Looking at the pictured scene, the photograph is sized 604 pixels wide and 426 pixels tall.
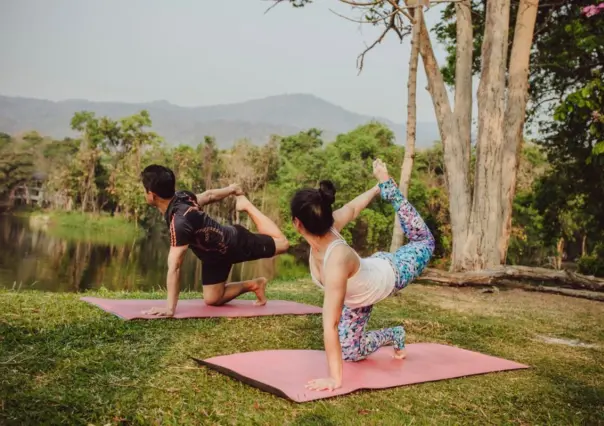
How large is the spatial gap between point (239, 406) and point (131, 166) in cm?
4860

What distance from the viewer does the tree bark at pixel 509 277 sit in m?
9.66

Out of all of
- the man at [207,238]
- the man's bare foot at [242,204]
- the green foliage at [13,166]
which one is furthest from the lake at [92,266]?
the green foliage at [13,166]

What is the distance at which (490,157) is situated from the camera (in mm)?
10742

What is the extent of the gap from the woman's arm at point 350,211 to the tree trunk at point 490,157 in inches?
261

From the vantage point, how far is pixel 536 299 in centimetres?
909

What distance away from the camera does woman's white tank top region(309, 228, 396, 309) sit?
155 inches

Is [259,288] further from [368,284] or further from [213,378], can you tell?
[213,378]

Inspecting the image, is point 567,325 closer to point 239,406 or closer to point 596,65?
point 239,406

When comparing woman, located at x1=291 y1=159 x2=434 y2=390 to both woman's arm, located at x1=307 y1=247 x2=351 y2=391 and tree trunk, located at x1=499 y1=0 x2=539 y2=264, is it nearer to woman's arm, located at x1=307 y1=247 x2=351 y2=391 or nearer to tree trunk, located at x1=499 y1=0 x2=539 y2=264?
woman's arm, located at x1=307 y1=247 x2=351 y2=391

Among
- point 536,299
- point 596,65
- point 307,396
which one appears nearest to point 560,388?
point 307,396

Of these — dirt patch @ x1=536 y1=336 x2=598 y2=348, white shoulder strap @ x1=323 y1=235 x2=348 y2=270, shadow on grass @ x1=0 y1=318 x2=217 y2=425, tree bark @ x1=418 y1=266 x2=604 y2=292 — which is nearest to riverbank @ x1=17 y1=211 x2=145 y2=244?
tree bark @ x1=418 y1=266 x2=604 y2=292

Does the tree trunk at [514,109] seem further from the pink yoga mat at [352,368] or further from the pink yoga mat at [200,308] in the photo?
the pink yoga mat at [352,368]

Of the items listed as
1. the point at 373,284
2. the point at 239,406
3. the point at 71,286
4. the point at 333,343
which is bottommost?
the point at 71,286

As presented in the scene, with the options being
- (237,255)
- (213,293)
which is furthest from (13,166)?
(237,255)
